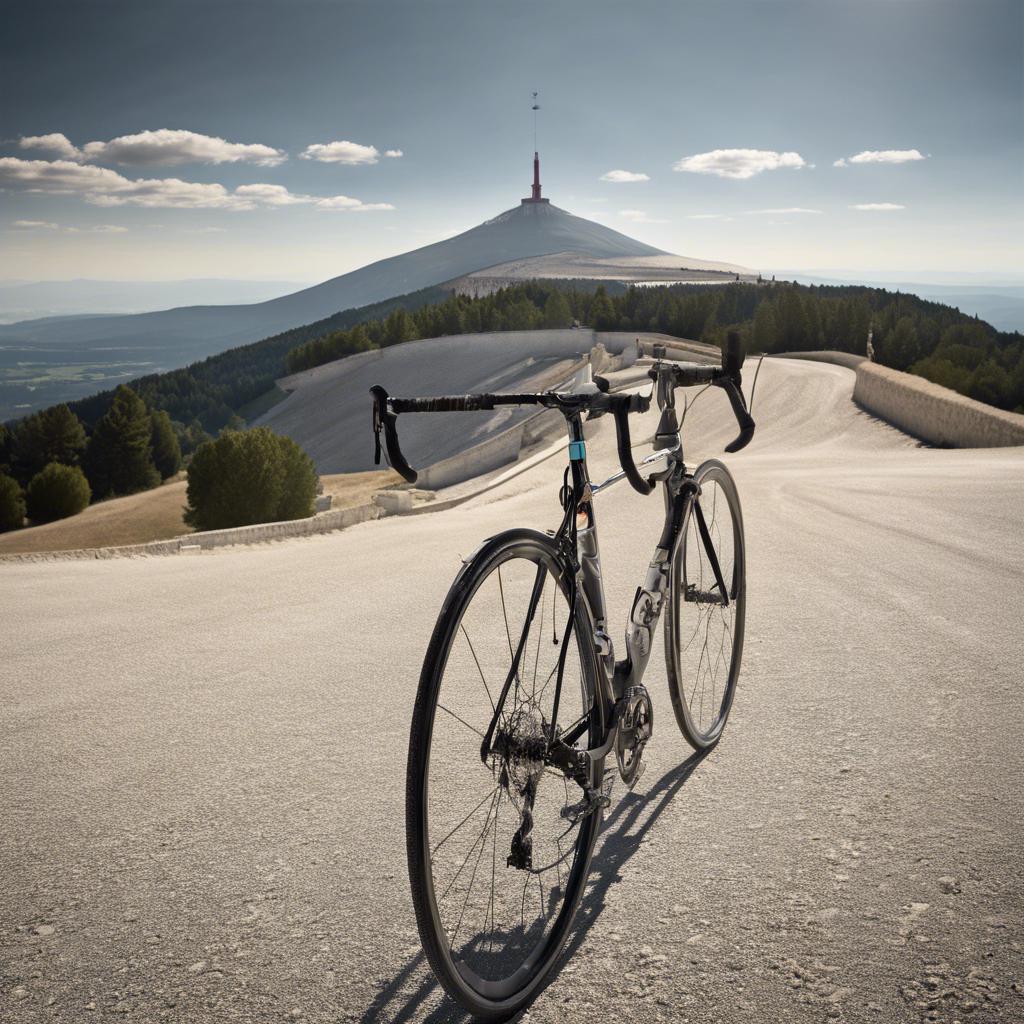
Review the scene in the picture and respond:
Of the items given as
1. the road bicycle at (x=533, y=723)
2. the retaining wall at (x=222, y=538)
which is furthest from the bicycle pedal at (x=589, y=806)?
the retaining wall at (x=222, y=538)

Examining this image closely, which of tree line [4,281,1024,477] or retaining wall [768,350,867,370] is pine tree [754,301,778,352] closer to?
tree line [4,281,1024,477]

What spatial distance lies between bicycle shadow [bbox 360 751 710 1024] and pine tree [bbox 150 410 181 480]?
92.2m

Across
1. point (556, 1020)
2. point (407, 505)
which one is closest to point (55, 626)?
point (556, 1020)

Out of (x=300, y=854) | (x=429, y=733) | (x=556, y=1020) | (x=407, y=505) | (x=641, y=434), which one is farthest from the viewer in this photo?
(x=641, y=434)

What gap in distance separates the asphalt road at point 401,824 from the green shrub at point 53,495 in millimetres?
66111

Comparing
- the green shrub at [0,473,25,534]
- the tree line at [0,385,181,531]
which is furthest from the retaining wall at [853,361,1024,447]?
the tree line at [0,385,181,531]

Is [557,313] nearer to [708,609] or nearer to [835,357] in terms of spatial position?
[835,357]

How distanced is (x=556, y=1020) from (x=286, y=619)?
4.79 m

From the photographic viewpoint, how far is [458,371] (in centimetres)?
8881

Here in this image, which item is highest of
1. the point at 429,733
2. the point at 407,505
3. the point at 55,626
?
the point at 429,733

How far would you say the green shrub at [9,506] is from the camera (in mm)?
61719

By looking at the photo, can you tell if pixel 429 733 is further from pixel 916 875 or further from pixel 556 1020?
pixel 916 875

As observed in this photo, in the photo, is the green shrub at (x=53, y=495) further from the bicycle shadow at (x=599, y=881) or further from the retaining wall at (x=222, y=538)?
the bicycle shadow at (x=599, y=881)

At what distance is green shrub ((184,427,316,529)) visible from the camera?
5059cm
